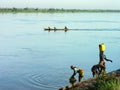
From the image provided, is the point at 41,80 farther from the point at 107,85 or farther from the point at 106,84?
the point at 107,85

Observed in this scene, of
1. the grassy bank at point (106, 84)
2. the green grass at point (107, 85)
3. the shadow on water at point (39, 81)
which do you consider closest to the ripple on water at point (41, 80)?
the shadow on water at point (39, 81)

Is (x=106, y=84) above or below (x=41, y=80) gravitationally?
above

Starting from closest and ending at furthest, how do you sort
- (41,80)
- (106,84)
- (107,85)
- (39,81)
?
(107,85) → (106,84) → (39,81) → (41,80)

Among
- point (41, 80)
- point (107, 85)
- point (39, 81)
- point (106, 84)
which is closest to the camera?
point (107, 85)

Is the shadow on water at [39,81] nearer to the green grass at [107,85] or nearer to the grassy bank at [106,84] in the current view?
the grassy bank at [106,84]

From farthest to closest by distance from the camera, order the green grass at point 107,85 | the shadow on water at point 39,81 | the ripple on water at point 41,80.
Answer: the ripple on water at point 41,80
the shadow on water at point 39,81
the green grass at point 107,85

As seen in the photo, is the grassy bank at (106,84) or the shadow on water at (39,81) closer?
the grassy bank at (106,84)

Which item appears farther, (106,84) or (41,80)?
(41,80)

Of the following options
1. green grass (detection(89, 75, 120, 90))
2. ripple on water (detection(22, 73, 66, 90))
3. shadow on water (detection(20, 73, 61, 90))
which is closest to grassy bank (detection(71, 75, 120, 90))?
green grass (detection(89, 75, 120, 90))

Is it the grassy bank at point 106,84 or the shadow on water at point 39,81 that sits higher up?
the grassy bank at point 106,84

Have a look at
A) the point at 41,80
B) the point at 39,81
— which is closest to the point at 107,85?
the point at 39,81

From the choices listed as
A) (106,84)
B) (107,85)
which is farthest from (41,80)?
(107,85)

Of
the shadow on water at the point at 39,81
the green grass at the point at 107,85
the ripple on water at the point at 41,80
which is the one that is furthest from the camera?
the ripple on water at the point at 41,80

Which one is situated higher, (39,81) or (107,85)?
(107,85)
